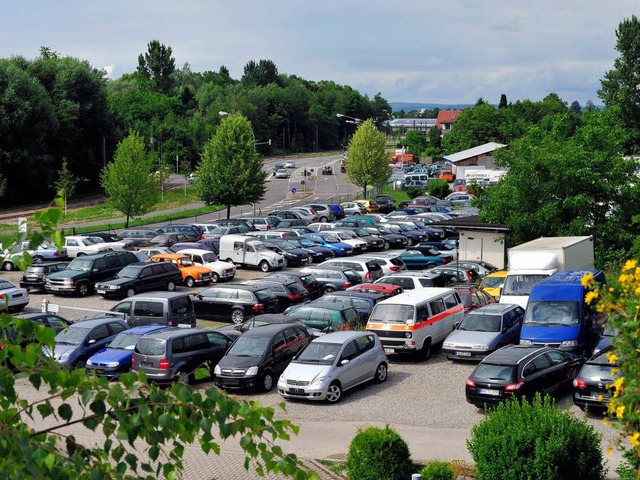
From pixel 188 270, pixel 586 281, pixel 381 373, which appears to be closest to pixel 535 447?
pixel 586 281

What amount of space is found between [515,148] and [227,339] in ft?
73.1

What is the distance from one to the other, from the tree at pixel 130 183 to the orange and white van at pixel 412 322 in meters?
35.1

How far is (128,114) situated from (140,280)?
76408 millimetres

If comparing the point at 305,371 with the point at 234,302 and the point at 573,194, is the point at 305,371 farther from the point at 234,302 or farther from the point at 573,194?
the point at 573,194

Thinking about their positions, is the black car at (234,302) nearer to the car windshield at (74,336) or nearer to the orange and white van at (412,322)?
the orange and white van at (412,322)

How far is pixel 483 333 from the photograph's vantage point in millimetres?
22859

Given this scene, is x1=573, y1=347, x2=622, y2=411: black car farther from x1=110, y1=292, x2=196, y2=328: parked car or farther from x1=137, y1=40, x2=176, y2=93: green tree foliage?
x1=137, y1=40, x2=176, y2=93: green tree foliage

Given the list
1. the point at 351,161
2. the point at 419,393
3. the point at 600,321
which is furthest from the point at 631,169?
the point at 351,161

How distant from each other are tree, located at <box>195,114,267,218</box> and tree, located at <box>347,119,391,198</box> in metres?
15.8

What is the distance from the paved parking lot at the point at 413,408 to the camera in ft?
55.4

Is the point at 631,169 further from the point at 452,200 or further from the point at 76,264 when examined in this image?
the point at 452,200

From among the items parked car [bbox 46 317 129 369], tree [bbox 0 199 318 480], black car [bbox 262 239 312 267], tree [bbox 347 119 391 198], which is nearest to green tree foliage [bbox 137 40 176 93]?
tree [bbox 347 119 391 198]

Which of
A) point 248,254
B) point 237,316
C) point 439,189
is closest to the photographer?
point 237,316

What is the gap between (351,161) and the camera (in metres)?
76.2
